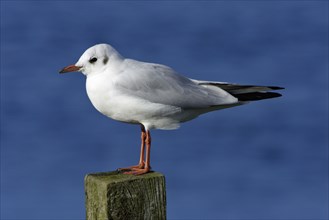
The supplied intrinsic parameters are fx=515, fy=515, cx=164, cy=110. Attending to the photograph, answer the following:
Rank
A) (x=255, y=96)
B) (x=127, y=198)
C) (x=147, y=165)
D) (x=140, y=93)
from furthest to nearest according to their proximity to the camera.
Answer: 1. (x=255, y=96)
2. (x=140, y=93)
3. (x=147, y=165)
4. (x=127, y=198)

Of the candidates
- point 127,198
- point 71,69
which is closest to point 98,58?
point 71,69

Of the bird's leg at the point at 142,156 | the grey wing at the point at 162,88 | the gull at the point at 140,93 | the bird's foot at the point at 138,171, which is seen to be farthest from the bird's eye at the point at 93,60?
the bird's foot at the point at 138,171

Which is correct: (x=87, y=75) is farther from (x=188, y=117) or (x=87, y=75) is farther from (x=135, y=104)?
(x=188, y=117)

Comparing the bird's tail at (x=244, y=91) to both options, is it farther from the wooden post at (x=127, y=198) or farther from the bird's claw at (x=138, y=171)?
the wooden post at (x=127, y=198)

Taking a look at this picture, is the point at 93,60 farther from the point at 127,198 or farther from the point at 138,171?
the point at 127,198

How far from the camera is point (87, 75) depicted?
18.3 ft

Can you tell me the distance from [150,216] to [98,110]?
1.46 meters

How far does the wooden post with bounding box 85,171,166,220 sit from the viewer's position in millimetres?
4414

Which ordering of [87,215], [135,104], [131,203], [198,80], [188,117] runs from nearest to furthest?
→ [131,203] < [87,215] < [135,104] < [188,117] < [198,80]

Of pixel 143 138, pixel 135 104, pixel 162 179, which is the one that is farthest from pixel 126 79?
pixel 162 179

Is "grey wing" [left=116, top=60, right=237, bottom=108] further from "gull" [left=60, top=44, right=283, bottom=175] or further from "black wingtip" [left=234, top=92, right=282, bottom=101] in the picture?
"black wingtip" [left=234, top=92, right=282, bottom=101]

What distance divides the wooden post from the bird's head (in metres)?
1.32

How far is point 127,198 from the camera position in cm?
445

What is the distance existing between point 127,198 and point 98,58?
5.57 feet
